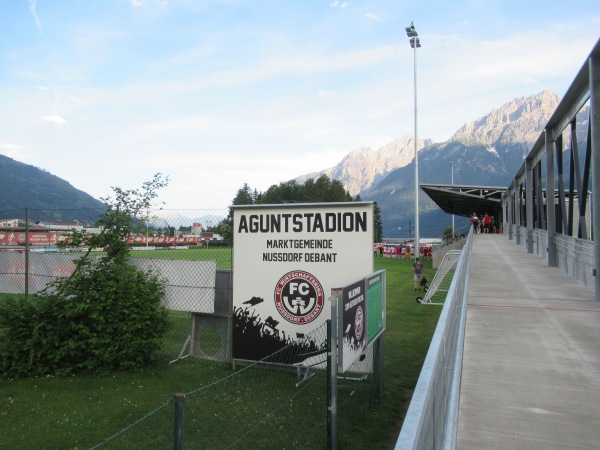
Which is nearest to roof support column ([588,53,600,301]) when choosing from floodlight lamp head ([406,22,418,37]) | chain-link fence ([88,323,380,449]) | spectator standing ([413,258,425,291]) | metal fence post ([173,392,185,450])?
chain-link fence ([88,323,380,449])

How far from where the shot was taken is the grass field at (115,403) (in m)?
5.79

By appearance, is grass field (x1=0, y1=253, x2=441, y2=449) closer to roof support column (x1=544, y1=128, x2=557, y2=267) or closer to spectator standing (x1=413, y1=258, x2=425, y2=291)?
roof support column (x1=544, y1=128, x2=557, y2=267)

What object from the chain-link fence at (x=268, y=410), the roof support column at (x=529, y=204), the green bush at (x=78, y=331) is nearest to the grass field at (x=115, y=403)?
the chain-link fence at (x=268, y=410)

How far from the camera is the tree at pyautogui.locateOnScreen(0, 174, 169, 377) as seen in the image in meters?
8.04

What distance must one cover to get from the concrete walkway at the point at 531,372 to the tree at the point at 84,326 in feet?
17.6

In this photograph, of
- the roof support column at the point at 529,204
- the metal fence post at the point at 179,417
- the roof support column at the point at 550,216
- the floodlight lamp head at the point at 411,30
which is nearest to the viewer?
the metal fence post at the point at 179,417

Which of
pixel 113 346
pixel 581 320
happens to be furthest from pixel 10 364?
pixel 581 320

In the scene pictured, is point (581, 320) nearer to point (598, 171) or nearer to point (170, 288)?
point (598, 171)

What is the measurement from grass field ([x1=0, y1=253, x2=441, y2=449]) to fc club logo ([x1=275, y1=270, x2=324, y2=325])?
1237 mm

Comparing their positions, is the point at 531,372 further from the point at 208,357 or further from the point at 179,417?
the point at 208,357

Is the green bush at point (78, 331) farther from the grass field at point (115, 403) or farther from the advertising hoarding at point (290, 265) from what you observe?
the advertising hoarding at point (290, 265)

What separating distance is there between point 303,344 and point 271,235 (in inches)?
72.3

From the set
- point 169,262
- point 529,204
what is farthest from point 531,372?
point 529,204

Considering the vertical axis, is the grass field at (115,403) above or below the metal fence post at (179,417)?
below
